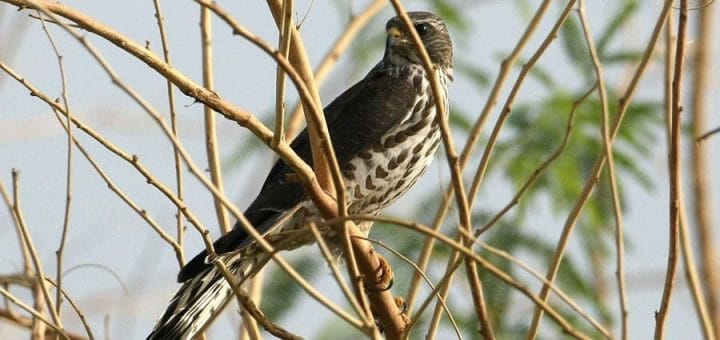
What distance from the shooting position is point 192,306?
166 inches

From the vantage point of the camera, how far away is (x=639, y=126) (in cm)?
592

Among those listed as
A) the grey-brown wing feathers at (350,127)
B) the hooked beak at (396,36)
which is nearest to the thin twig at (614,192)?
the grey-brown wing feathers at (350,127)

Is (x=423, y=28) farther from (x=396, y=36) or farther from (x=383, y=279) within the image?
(x=383, y=279)

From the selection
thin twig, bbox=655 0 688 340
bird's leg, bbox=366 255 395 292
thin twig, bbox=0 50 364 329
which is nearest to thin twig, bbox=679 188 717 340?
thin twig, bbox=655 0 688 340

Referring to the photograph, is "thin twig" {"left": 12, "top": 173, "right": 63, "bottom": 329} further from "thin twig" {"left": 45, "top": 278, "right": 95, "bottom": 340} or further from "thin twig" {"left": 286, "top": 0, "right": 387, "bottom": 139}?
"thin twig" {"left": 286, "top": 0, "right": 387, "bottom": 139}

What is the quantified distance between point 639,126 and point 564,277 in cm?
87

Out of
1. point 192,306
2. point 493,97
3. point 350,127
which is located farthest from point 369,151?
point 493,97

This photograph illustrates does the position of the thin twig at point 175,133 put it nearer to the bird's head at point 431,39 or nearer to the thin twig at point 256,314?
the thin twig at point 256,314

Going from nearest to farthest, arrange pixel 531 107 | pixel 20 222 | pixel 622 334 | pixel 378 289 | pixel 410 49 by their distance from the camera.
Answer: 1. pixel 622 334
2. pixel 20 222
3. pixel 378 289
4. pixel 410 49
5. pixel 531 107

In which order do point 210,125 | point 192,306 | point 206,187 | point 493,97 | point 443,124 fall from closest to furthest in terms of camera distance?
point 206,187
point 443,124
point 493,97
point 210,125
point 192,306

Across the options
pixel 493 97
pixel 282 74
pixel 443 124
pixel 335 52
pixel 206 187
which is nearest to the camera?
pixel 206 187

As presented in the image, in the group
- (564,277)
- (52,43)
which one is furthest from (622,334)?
(564,277)

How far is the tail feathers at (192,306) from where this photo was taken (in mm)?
4070

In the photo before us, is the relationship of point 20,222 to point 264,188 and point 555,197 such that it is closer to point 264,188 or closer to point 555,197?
point 264,188
